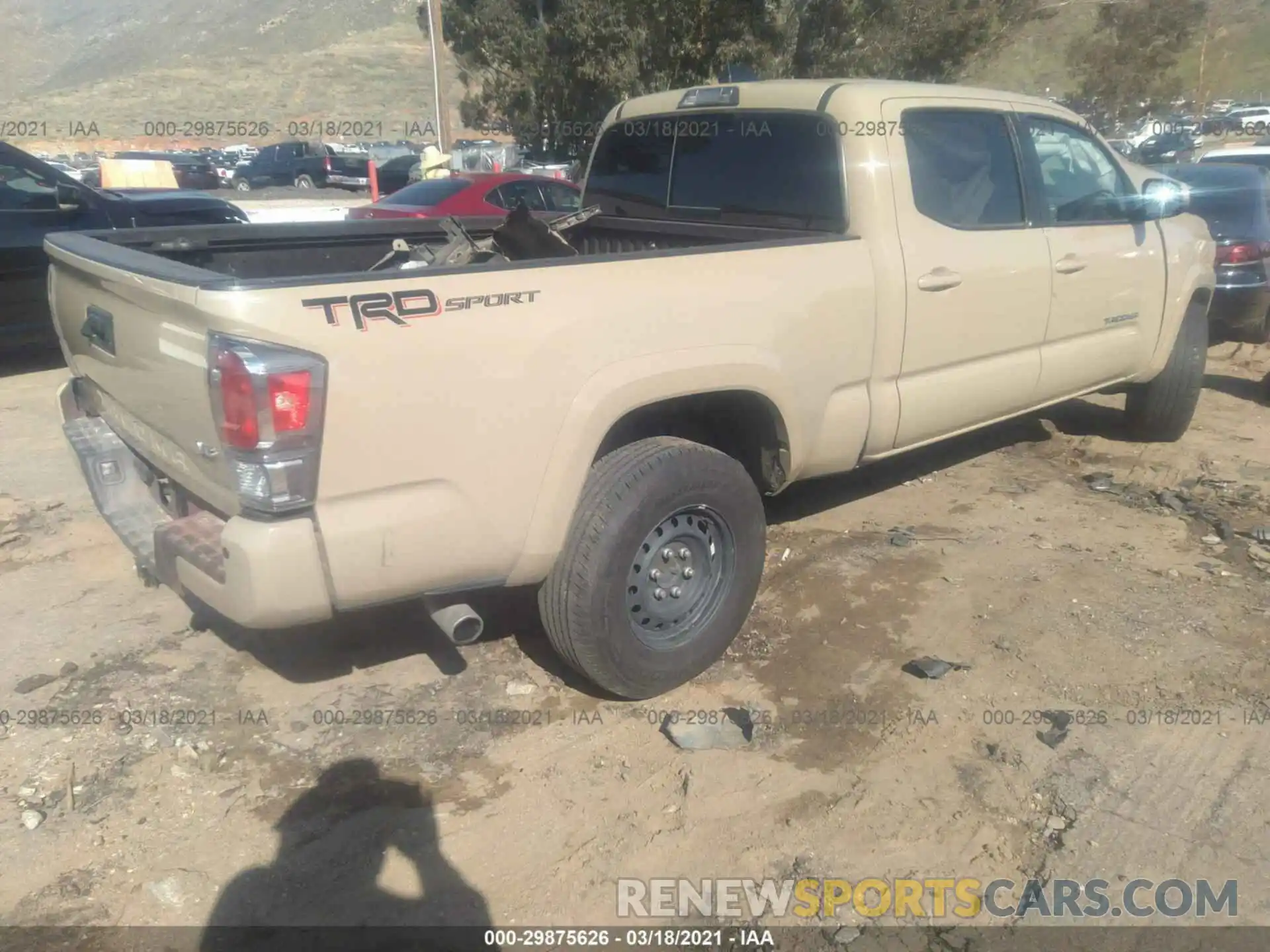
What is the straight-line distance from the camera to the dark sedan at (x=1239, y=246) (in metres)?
7.92

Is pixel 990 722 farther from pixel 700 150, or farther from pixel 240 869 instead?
pixel 700 150

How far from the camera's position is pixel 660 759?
3.19 meters

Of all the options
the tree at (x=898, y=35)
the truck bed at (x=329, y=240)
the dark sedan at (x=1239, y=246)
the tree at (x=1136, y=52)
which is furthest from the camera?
the tree at (x=1136, y=52)

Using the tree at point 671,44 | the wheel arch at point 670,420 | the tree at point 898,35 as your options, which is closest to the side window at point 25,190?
the wheel arch at point 670,420

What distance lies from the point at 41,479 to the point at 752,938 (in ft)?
15.4

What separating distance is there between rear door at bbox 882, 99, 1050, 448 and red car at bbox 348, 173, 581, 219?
7.88 metres

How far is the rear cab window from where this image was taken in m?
3.92

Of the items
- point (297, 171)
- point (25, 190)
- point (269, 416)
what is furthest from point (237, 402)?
point (297, 171)

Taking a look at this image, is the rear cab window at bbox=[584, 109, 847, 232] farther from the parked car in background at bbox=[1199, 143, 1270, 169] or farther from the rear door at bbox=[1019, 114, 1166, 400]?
the parked car in background at bbox=[1199, 143, 1270, 169]

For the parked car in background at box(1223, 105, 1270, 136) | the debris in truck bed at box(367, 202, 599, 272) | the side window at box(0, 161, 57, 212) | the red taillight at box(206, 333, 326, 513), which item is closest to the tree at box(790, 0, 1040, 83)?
the side window at box(0, 161, 57, 212)

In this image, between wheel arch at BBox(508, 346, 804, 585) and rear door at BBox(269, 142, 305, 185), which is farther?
rear door at BBox(269, 142, 305, 185)

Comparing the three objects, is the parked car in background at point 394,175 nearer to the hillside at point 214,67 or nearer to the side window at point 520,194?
the hillside at point 214,67

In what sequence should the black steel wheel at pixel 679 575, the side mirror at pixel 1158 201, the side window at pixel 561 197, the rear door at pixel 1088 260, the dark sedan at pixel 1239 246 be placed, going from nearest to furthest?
the black steel wheel at pixel 679 575, the rear door at pixel 1088 260, the side mirror at pixel 1158 201, the dark sedan at pixel 1239 246, the side window at pixel 561 197

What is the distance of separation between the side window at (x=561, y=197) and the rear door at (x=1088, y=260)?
9468 millimetres
